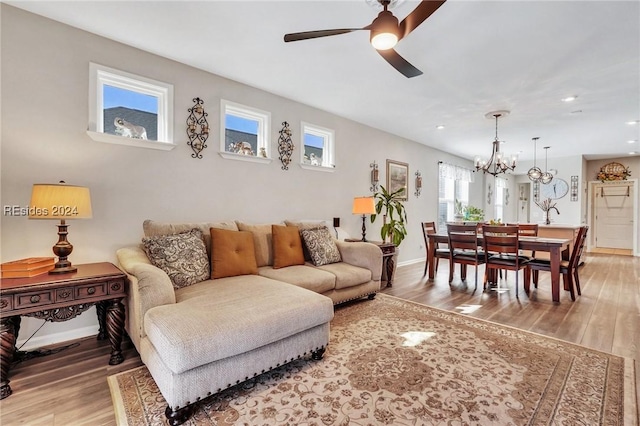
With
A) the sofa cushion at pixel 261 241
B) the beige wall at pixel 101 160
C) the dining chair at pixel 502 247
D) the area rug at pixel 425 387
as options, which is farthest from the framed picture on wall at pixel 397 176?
the area rug at pixel 425 387

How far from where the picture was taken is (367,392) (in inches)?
71.4

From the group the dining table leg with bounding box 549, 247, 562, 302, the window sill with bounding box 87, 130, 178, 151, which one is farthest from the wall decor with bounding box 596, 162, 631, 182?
the window sill with bounding box 87, 130, 178, 151

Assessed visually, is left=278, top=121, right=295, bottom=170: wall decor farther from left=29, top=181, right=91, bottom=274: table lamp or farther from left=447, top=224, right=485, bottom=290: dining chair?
left=447, top=224, right=485, bottom=290: dining chair

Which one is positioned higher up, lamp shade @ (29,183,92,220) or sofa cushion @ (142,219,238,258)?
lamp shade @ (29,183,92,220)

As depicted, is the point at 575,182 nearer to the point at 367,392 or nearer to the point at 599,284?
the point at 599,284

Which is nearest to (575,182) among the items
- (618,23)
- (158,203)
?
(618,23)

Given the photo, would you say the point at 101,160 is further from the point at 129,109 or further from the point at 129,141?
the point at 129,109

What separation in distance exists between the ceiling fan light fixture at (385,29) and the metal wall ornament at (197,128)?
6.85 feet

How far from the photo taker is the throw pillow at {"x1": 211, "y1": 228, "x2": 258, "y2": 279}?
105 inches

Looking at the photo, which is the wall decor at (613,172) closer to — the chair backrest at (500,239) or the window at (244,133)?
the chair backrest at (500,239)

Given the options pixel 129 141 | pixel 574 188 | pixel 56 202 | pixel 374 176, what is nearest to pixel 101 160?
pixel 129 141

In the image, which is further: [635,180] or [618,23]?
[635,180]

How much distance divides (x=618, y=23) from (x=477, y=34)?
3.34 ft

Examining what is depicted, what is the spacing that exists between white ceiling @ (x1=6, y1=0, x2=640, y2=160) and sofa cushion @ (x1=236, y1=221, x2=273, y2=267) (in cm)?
169
